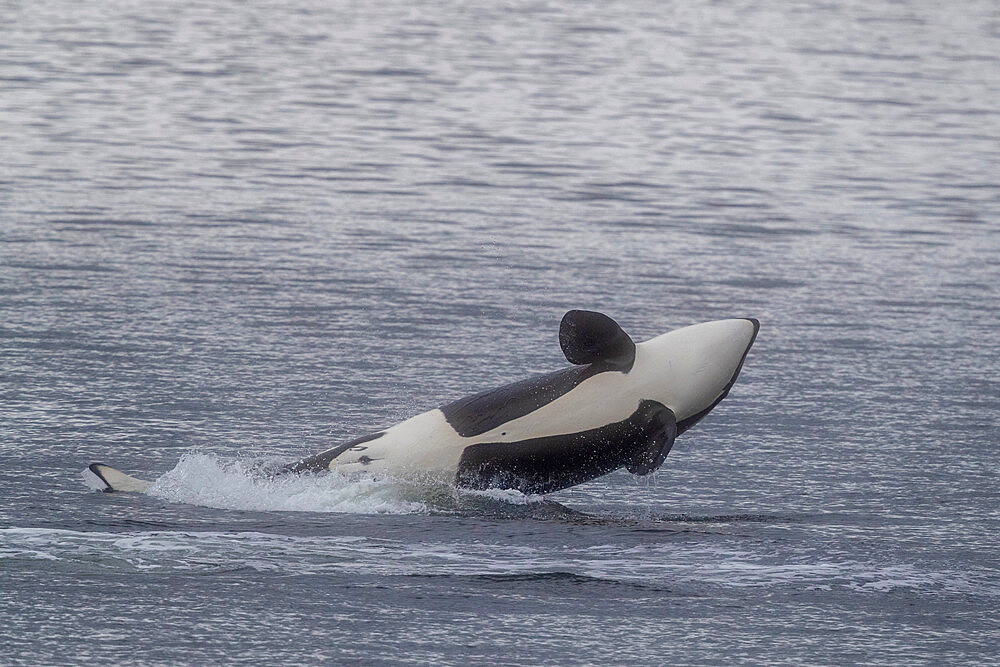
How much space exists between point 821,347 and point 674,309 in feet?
4.33

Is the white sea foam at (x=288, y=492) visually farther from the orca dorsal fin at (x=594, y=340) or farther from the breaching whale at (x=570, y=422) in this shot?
the orca dorsal fin at (x=594, y=340)

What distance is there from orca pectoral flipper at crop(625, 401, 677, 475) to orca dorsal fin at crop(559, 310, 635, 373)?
0.94 feet

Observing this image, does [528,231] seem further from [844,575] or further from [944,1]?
[944,1]

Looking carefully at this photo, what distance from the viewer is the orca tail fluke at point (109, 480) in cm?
788

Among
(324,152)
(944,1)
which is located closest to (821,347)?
(324,152)

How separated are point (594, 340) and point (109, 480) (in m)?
2.39

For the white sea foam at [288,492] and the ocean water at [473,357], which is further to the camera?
the white sea foam at [288,492]

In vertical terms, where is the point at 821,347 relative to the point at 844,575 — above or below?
below

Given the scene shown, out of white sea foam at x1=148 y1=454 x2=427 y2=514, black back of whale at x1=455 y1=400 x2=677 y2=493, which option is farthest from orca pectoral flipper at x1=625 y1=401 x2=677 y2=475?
white sea foam at x1=148 y1=454 x2=427 y2=514

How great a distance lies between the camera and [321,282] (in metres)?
13.1

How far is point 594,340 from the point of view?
7.91 meters

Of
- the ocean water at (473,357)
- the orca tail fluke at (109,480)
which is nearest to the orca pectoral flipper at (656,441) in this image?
the ocean water at (473,357)

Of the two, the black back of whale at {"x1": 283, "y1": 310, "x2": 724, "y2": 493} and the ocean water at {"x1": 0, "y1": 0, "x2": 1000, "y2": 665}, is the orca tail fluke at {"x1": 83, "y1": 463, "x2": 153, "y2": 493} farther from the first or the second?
the black back of whale at {"x1": 283, "y1": 310, "x2": 724, "y2": 493}

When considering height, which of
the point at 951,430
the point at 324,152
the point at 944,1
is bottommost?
the point at 944,1
